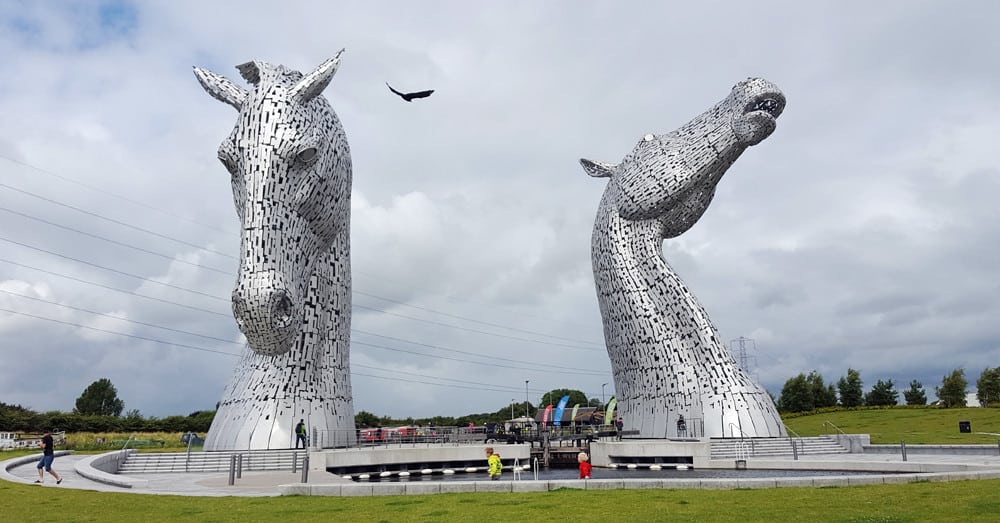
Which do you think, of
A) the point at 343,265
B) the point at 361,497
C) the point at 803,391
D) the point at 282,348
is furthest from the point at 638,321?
the point at 803,391

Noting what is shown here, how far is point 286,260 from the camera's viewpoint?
15250 millimetres

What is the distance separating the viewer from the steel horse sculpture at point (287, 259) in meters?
14.8

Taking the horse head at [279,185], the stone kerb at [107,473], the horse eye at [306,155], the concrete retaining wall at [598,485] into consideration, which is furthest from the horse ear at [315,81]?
the concrete retaining wall at [598,485]

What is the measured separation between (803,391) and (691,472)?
1478 inches

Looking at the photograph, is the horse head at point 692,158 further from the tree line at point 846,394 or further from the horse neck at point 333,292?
the tree line at point 846,394

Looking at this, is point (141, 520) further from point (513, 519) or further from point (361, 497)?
point (513, 519)

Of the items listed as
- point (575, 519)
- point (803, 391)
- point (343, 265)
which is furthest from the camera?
point (803, 391)

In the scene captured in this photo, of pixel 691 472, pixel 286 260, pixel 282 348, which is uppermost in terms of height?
pixel 286 260

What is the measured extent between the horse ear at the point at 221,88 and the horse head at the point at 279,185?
0.02 m

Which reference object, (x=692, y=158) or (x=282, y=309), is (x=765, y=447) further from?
(x=282, y=309)

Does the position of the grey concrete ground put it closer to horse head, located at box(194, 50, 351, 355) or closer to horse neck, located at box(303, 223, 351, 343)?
horse head, located at box(194, 50, 351, 355)

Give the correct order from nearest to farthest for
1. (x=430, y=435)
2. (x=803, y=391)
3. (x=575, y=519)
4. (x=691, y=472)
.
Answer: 1. (x=575, y=519)
2. (x=691, y=472)
3. (x=430, y=435)
4. (x=803, y=391)

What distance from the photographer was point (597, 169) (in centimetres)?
2686

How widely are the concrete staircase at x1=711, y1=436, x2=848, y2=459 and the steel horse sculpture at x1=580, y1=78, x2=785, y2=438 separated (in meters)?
0.48
